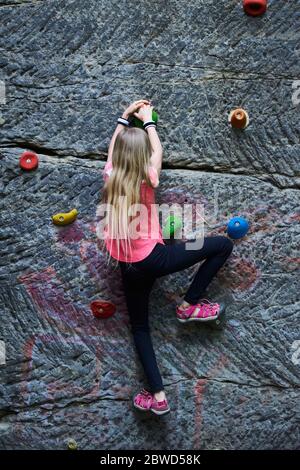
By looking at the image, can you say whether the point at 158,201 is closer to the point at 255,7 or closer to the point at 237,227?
the point at 237,227

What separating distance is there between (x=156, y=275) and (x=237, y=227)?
14.8 inches

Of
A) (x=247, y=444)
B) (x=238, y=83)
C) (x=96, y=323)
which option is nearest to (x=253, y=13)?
(x=238, y=83)

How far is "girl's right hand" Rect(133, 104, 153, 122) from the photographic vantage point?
2283 millimetres

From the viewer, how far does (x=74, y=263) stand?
2.46m

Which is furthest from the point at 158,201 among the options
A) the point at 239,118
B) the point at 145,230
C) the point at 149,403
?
the point at 149,403

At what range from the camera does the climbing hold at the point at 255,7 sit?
237 cm

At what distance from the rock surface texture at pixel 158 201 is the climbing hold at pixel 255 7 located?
3 centimetres

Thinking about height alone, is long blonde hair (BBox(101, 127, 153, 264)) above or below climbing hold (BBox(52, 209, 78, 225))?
above

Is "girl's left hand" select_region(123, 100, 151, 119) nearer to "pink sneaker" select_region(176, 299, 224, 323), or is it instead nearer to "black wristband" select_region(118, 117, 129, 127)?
"black wristband" select_region(118, 117, 129, 127)

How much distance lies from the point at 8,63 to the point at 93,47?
13.3 inches

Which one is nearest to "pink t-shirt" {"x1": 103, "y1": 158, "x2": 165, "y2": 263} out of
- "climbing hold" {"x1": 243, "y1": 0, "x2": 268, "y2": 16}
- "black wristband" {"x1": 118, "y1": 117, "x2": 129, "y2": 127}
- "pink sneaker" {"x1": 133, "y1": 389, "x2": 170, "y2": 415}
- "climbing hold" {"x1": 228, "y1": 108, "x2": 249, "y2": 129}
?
"black wristband" {"x1": 118, "y1": 117, "x2": 129, "y2": 127}

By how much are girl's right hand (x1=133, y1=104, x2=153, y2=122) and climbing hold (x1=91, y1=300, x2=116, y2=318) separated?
2.34ft

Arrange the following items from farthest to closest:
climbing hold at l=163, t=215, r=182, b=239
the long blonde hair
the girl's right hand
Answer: climbing hold at l=163, t=215, r=182, b=239 → the girl's right hand → the long blonde hair

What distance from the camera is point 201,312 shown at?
7.80 ft
